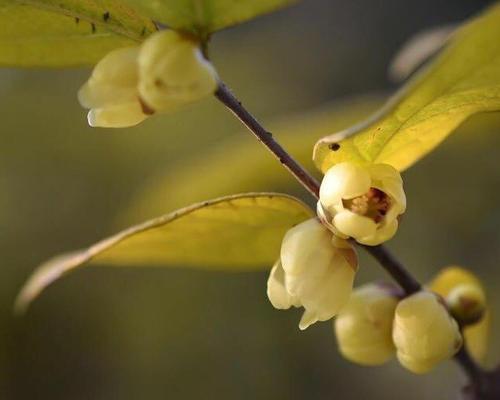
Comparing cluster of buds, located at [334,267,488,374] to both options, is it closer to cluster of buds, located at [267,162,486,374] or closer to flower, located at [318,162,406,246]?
cluster of buds, located at [267,162,486,374]

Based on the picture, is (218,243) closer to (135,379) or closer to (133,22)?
(133,22)

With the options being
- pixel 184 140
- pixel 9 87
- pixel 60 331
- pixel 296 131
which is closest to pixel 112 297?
pixel 60 331

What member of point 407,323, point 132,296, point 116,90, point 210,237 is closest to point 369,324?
point 407,323

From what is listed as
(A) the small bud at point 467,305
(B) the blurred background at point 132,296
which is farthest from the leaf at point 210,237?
(B) the blurred background at point 132,296

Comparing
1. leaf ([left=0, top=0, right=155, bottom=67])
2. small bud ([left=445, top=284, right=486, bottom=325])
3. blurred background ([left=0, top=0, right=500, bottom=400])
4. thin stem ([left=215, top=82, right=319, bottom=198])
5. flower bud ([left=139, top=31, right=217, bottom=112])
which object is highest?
leaf ([left=0, top=0, right=155, bottom=67])

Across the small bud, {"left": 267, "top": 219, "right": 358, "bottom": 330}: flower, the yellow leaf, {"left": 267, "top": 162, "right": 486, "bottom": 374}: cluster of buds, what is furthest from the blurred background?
{"left": 267, "top": 219, "right": 358, "bottom": 330}: flower
